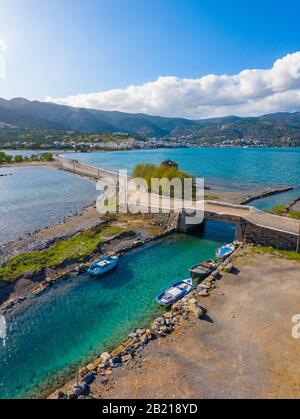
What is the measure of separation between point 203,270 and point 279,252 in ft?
27.0

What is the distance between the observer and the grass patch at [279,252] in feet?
82.9

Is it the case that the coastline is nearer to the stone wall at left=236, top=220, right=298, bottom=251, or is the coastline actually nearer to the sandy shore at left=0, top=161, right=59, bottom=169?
the stone wall at left=236, top=220, right=298, bottom=251

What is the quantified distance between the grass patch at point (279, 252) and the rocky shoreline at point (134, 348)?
8383mm

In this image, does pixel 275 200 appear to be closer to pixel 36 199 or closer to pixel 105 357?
pixel 36 199

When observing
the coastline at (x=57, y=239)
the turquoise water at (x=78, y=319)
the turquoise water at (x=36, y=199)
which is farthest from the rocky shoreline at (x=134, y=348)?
the turquoise water at (x=36, y=199)

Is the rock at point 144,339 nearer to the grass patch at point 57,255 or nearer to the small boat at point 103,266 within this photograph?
the small boat at point 103,266

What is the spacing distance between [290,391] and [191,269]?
12555mm

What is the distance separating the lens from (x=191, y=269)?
79.0 feet

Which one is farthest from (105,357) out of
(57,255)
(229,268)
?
(57,255)

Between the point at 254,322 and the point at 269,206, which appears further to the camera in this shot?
the point at 269,206

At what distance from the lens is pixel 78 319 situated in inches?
752

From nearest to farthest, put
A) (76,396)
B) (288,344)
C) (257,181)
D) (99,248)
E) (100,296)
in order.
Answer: (76,396), (288,344), (100,296), (99,248), (257,181)

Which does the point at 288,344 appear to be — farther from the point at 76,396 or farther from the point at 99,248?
the point at 99,248
